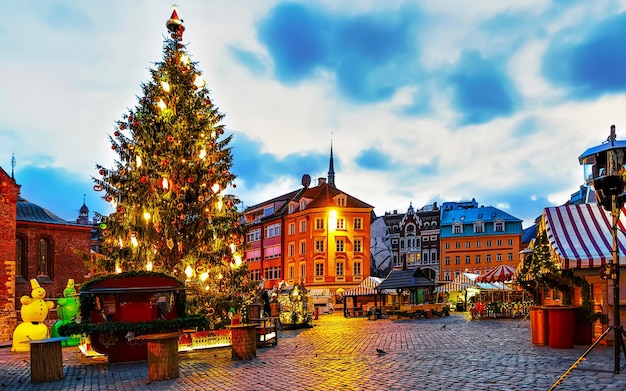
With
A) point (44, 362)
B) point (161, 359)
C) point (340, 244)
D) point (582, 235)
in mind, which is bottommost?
point (44, 362)

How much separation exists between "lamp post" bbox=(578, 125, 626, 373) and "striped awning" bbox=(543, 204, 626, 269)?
71.2 inches

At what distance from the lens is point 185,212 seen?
18.9 meters

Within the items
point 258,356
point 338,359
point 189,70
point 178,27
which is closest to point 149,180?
point 189,70

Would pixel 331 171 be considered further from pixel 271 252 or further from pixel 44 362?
pixel 44 362

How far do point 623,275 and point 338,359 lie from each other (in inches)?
293

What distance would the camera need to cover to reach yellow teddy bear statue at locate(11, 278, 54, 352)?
57.2 feet

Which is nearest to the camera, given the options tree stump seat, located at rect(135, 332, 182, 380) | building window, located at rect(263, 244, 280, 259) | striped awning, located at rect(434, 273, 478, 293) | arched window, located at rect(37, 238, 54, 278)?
tree stump seat, located at rect(135, 332, 182, 380)

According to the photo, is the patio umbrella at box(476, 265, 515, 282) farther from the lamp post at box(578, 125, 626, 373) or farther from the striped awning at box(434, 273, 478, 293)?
the lamp post at box(578, 125, 626, 373)

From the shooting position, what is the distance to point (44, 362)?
37.8 ft

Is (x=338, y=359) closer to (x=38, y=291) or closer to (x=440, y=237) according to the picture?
(x=38, y=291)

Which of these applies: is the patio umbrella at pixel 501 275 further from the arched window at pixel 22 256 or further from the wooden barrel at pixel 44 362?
the arched window at pixel 22 256

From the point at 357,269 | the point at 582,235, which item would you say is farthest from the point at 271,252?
the point at 582,235

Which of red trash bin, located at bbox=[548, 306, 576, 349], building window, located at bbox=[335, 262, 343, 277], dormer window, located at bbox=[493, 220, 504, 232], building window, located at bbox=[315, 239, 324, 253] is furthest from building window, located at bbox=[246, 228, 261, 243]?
red trash bin, located at bbox=[548, 306, 576, 349]

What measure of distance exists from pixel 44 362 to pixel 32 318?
22.6ft
